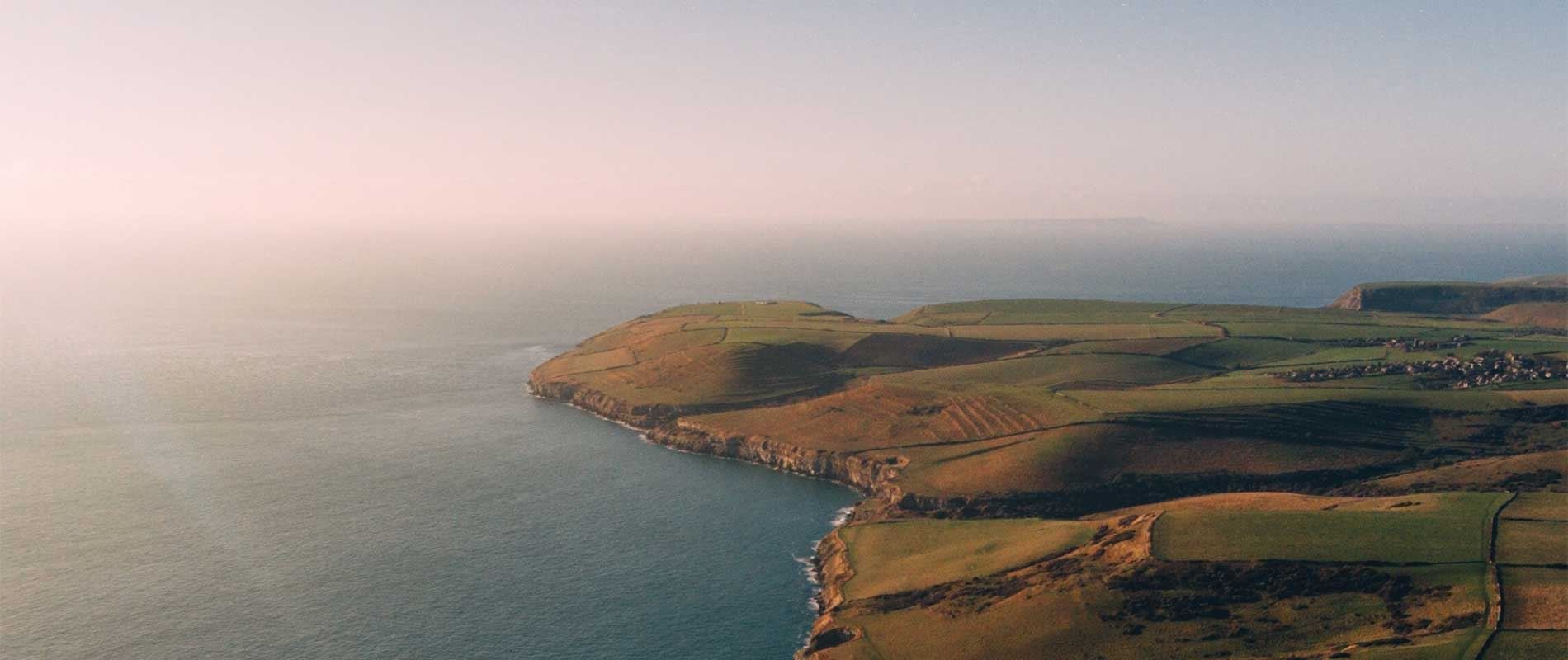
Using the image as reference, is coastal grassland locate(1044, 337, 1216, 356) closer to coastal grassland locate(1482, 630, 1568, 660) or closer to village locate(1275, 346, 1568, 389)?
village locate(1275, 346, 1568, 389)

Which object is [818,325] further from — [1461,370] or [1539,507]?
[1539,507]

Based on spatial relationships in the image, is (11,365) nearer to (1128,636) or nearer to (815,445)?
(815,445)

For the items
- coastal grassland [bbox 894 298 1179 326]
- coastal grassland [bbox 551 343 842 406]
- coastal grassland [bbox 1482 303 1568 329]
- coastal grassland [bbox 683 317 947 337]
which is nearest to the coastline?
coastal grassland [bbox 551 343 842 406]

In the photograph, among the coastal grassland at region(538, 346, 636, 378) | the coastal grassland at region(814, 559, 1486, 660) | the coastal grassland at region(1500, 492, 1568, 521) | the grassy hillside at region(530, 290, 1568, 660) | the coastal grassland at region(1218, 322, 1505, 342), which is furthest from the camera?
the coastal grassland at region(1218, 322, 1505, 342)

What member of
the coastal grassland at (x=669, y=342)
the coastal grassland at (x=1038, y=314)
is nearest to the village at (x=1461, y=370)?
the coastal grassland at (x=1038, y=314)

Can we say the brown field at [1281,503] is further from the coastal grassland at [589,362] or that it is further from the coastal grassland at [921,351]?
the coastal grassland at [589,362]
